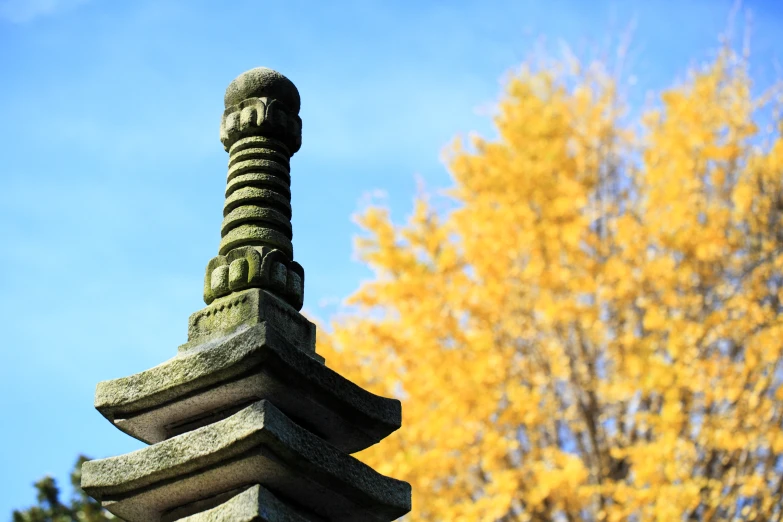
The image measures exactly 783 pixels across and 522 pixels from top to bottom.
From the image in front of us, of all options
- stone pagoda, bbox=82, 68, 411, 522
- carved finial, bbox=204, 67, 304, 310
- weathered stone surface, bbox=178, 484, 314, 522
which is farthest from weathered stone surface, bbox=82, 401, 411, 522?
carved finial, bbox=204, 67, 304, 310

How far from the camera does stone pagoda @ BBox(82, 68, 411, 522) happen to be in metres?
2.54

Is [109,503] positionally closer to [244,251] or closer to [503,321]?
[244,251]

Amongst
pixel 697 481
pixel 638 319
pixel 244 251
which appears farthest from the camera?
pixel 638 319

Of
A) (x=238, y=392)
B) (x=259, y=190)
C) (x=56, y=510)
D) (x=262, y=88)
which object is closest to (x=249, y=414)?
(x=238, y=392)

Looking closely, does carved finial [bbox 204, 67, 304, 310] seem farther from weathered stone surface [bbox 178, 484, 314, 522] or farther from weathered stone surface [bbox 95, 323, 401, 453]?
weathered stone surface [bbox 178, 484, 314, 522]

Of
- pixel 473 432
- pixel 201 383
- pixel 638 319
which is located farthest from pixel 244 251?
pixel 638 319

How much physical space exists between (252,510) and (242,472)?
0.20 m

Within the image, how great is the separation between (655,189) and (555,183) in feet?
4.51

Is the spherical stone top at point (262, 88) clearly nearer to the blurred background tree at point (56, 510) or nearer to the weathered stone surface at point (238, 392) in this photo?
the weathered stone surface at point (238, 392)

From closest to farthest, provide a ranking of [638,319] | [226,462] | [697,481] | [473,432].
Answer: [226,462] → [697,481] → [473,432] → [638,319]

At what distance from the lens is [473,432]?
27.5 ft

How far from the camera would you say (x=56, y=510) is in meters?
10.4

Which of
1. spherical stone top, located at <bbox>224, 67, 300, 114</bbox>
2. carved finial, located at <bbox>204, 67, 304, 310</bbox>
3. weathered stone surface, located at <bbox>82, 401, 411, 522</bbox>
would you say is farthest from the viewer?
spherical stone top, located at <bbox>224, 67, 300, 114</bbox>

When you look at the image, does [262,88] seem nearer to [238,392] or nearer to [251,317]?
[251,317]
